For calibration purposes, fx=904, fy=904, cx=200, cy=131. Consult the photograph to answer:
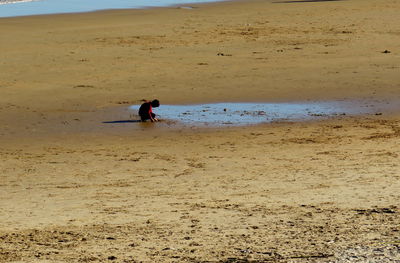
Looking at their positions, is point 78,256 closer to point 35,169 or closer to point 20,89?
point 35,169

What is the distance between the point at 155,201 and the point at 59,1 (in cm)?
2715

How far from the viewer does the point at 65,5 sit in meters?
33.0

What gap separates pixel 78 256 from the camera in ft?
23.6

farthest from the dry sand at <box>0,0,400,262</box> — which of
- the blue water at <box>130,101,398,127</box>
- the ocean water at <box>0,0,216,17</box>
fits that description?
the ocean water at <box>0,0,216,17</box>

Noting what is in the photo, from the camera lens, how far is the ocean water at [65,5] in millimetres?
30578

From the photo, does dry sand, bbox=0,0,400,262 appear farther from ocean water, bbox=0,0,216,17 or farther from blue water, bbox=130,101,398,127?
ocean water, bbox=0,0,216,17

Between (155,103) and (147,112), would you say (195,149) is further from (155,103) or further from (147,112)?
(155,103)

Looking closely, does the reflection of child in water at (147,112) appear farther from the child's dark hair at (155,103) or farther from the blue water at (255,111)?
the blue water at (255,111)

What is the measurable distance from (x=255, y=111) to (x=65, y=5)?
19.4 meters

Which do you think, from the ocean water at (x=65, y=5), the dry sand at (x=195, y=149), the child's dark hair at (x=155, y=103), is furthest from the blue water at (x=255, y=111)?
the ocean water at (x=65, y=5)

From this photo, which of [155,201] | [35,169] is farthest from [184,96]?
[155,201]

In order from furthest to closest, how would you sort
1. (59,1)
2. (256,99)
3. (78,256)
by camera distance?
(59,1)
(256,99)
(78,256)

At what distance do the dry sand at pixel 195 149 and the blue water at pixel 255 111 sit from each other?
16.2 inches

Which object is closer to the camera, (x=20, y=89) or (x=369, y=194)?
(x=369, y=194)
